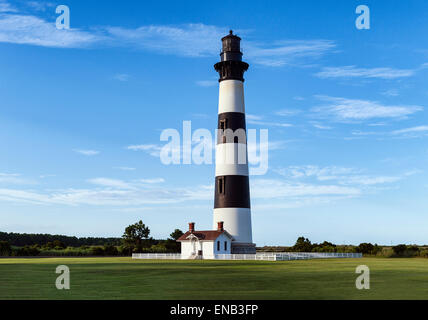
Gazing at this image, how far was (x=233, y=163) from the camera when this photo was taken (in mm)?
52188

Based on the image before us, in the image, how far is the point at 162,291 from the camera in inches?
731

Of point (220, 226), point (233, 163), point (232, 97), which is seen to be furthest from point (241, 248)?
point (232, 97)

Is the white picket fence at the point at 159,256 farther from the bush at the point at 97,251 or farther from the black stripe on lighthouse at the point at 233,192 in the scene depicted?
the bush at the point at 97,251

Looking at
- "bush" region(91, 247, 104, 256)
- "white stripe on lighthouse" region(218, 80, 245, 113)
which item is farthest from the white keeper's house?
"bush" region(91, 247, 104, 256)

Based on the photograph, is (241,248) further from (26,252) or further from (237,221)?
(26,252)

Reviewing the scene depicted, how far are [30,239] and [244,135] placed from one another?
69562 millimetres

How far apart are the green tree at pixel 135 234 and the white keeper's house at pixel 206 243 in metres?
17.7

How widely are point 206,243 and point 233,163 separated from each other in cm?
943

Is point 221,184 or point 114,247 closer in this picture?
point 221,184

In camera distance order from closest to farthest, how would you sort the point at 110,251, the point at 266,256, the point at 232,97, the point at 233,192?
the point at 266,256
the point at 233,192
the point at 232,97
the point at 110,251

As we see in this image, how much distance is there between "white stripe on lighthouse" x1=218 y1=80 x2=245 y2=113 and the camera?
53438 mm

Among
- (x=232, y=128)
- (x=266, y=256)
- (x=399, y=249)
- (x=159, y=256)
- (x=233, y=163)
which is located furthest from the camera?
(x=399, y=249)
